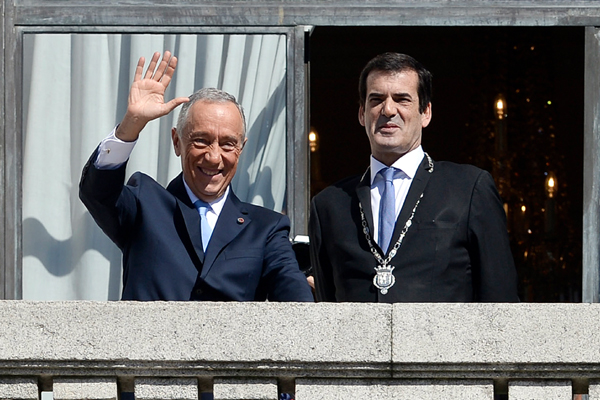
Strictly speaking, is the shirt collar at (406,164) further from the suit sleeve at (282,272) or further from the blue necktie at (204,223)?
the blue necktie at (204,223)

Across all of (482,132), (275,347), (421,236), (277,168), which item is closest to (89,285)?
(277,168)

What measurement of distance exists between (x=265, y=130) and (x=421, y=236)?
6.10 feet

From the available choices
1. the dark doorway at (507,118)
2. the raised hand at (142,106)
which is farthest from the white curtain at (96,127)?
the dark doorway at (507,118)

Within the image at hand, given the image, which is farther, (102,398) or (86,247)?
(86,247)

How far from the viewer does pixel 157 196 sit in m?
3.95

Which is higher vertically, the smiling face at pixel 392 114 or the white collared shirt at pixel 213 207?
the smiling face at pixel 392 114

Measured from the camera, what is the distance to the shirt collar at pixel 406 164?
400 centimetres

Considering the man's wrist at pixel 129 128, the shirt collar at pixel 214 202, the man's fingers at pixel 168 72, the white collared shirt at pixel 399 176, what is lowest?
the shirt collar at pixel 214 202

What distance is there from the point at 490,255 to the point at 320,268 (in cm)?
62

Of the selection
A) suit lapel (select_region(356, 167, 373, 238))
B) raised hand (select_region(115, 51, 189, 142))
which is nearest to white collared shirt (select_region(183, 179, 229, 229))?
raised hand (select_region(115, 51, 189, 142))

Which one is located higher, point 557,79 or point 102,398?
point 557,79

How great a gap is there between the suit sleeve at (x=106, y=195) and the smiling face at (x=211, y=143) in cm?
25

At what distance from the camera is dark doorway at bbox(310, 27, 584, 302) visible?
988cm

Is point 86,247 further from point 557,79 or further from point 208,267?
point 557,79
